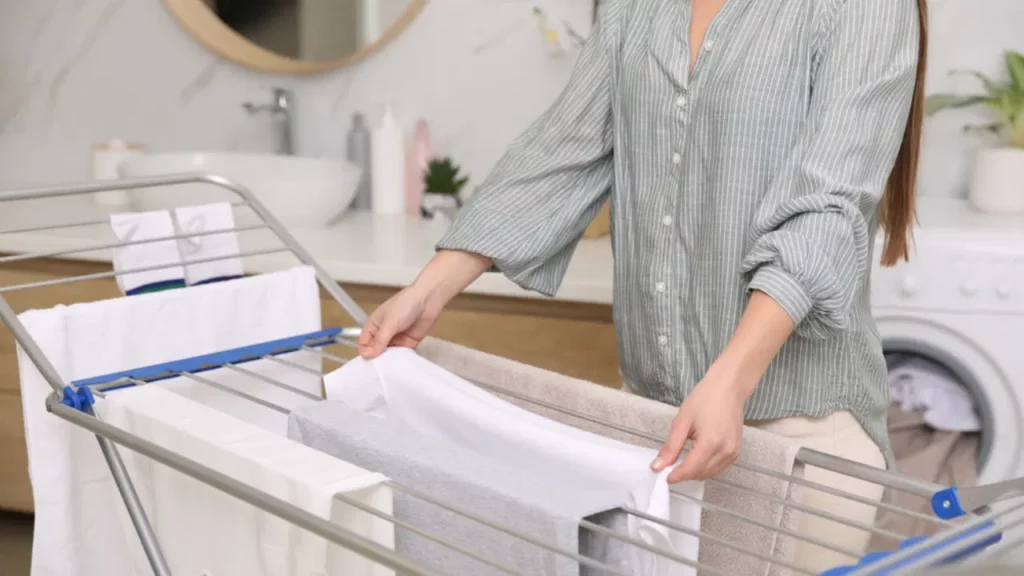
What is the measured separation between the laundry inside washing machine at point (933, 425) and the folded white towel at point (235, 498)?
121 centimetres

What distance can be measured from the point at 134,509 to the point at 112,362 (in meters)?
0.29

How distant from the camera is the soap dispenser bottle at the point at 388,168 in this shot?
235 cm

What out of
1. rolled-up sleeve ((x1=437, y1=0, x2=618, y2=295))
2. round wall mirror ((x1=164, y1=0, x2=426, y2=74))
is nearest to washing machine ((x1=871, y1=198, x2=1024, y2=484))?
rolled-up sleeve ((x1=437, y1=0, x2=618, y2=295))

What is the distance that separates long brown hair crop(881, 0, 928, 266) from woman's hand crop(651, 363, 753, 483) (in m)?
0.36

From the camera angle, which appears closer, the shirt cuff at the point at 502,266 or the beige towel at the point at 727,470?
the beige towel at the point at 727,470

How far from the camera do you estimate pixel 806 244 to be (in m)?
Answer: 0.89

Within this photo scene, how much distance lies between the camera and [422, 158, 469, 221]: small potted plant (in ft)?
7.57

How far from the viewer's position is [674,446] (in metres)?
0.84

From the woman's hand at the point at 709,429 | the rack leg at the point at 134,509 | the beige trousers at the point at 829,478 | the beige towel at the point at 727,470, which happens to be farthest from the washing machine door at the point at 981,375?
the rack leg at the point at 134,509

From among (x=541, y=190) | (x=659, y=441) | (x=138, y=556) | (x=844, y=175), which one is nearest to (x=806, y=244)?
(x=844, y=175)

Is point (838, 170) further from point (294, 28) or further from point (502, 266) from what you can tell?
point (294, 28)

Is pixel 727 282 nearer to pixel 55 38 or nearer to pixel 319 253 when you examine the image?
pixel 319 253

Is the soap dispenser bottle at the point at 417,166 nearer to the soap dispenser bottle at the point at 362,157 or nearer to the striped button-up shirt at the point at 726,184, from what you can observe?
the soap dispenser bottle at the point at 362,157

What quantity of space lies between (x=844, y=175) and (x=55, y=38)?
8.02 feet
